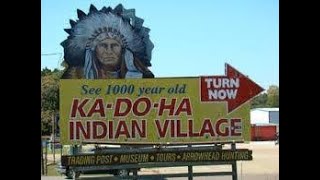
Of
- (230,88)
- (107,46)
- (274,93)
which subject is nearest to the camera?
(107,46)

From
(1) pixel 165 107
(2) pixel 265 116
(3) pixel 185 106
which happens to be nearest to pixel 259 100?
(2) pixel 265 116

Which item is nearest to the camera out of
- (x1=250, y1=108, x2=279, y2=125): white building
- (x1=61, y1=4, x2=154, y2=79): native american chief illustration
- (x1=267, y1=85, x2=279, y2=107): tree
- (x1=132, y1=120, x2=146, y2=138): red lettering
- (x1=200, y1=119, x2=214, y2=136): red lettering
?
(x1=267, y1=85, x2=279, y2=107): tree

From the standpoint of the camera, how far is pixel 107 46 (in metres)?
7.21

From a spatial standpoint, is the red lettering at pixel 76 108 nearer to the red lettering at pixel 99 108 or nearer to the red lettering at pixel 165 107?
the red lettering at pixel 99 108

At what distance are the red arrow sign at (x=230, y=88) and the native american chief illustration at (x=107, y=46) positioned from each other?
87 centimetres

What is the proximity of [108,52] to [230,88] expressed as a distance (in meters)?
1.86

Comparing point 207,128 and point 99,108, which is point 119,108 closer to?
point 99,108

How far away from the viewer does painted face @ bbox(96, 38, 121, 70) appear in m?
7.17

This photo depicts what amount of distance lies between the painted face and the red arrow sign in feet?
4.22

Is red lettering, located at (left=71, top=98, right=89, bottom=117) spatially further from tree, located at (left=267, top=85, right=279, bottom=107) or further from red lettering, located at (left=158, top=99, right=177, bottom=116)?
tree, located at (left=267, top=85, right=279, bottom=107)

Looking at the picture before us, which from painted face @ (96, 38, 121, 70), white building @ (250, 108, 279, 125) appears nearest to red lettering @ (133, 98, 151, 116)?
painted face @ (96, 38, 121, 70)
